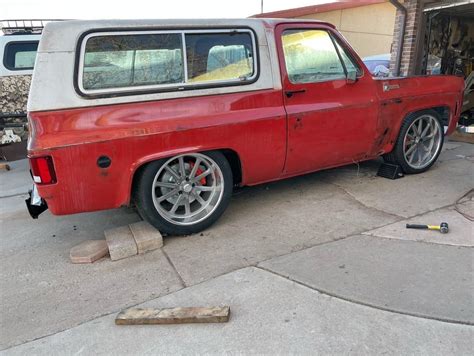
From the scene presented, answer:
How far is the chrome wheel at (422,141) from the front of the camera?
193 inches

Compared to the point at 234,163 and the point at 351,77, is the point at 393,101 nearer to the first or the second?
the point at 351,77

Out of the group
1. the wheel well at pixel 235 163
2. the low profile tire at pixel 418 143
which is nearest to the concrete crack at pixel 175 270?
the wheel well at pixel 235 163

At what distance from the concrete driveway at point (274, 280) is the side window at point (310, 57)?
134 cm

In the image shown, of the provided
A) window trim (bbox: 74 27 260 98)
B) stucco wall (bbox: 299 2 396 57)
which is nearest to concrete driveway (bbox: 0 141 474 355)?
window trim (bbox: 74 27 260 98)

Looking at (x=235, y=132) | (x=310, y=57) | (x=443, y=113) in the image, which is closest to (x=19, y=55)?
(x=235, y=132)

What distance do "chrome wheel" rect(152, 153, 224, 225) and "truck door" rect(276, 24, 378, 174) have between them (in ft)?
2.73

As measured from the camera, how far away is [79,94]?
3039mm

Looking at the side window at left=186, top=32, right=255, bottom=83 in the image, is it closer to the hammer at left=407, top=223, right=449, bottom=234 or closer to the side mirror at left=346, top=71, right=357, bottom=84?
the side mirror at left=346, top=71, right=357, bottom=84

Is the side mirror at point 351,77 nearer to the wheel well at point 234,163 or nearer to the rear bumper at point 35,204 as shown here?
the wheel well at point 234,163

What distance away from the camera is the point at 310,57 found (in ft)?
13.2

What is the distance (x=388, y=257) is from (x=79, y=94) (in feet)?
9.03

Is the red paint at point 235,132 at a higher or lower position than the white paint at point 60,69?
lower

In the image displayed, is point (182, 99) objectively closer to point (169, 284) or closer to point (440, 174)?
point (169, 284)

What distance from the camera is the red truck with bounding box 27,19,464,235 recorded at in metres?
3.01
